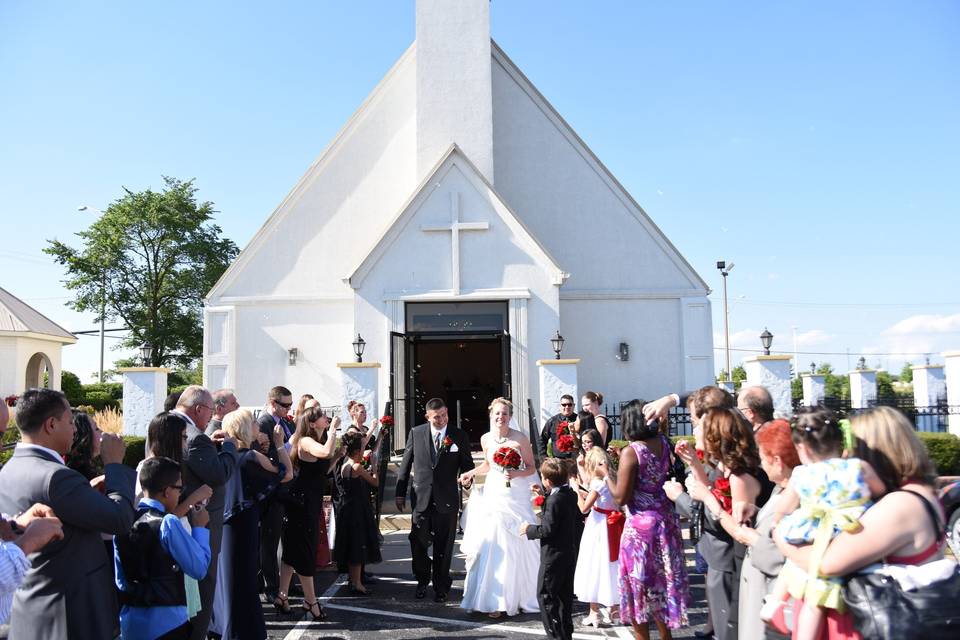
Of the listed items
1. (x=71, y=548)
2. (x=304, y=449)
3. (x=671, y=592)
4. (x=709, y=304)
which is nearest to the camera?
(x=71, y=548)

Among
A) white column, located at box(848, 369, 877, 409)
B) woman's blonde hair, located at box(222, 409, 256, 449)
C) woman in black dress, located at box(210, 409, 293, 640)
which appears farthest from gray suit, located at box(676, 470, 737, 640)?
white column, located at box(848, 369, 877, 409)

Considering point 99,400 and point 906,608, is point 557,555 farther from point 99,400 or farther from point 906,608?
point 99,400

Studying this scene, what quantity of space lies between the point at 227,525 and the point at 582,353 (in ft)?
41.5

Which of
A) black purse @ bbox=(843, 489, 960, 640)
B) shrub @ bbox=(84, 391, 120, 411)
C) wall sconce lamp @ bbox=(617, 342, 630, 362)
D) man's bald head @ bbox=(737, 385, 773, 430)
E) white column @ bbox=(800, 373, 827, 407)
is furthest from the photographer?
shrub @ bbox=(84, 391, 120, 411)

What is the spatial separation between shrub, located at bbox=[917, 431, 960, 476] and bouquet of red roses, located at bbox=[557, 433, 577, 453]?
9559 millimetres

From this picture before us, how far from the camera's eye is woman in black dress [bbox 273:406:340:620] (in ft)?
21.9

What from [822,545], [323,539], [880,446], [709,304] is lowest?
[323,539]

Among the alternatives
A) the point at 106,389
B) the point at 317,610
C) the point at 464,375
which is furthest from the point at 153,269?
the point at 317,610

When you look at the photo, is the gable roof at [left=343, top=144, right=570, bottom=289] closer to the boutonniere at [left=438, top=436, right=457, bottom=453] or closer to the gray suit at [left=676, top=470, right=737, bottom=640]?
the boutonniere at [left=438, top=436, right=457, bottom=453]

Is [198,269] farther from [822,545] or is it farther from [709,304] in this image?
[822,545]

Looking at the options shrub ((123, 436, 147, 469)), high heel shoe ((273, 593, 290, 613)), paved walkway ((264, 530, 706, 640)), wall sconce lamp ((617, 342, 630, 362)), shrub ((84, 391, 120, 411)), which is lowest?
paved walkway ((264, 530, 706, 640))

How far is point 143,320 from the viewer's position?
39.5 metres

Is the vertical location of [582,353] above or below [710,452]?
above

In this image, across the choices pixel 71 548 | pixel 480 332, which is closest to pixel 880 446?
pixel 71 548
